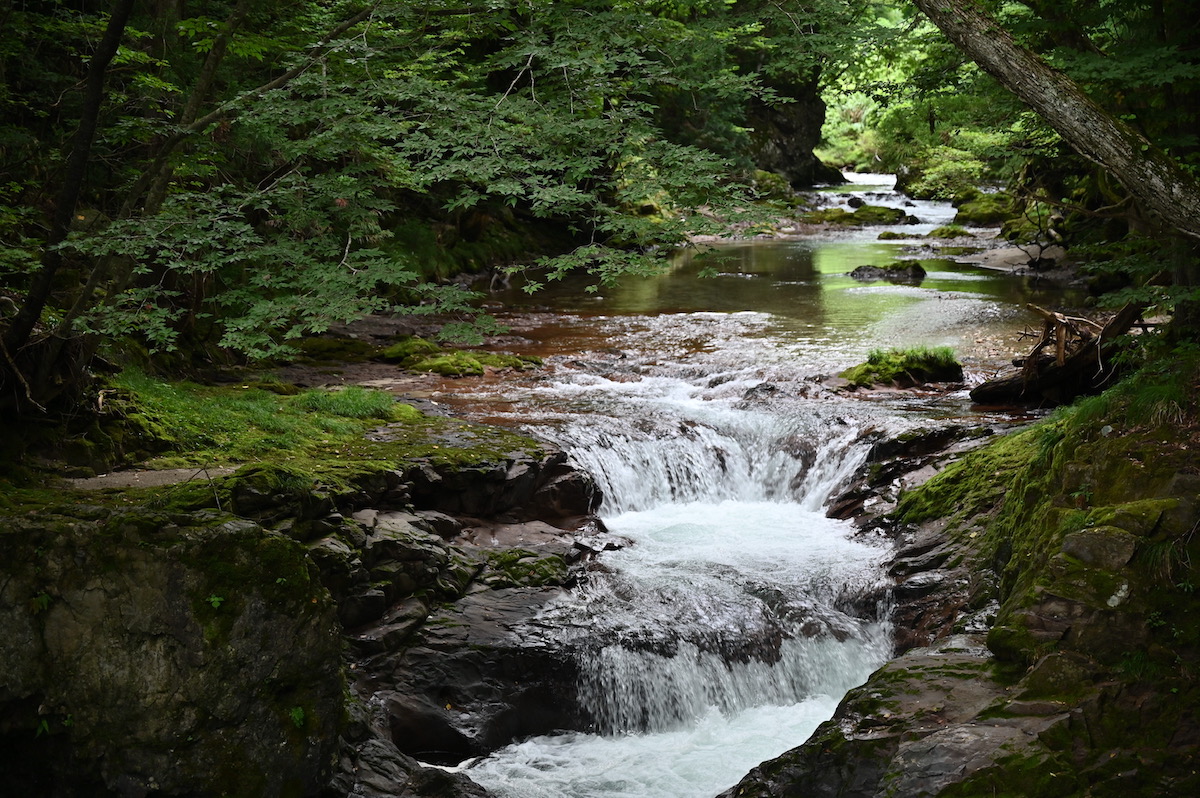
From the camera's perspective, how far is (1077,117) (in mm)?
5469

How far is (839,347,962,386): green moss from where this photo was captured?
13.2 metres

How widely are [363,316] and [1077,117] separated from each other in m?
5.36

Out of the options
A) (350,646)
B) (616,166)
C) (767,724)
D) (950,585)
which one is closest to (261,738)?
(350,646)

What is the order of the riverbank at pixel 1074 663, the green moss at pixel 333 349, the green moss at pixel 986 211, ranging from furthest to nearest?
the green moss at pixel 986 211
the green moss at pixel 333 349
the riverbank at pixel 1074 663

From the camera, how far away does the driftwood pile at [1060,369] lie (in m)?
10.5

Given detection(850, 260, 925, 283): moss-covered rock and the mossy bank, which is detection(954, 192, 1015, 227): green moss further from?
the mossy bank

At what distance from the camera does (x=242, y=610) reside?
5.32 meters

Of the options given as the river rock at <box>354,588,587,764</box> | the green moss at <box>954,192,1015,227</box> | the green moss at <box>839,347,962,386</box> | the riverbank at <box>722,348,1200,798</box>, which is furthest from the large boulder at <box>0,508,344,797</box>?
the green moss at <box>954,192,1015,227</box>

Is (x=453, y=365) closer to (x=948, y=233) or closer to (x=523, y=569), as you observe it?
(x=523, y=569)

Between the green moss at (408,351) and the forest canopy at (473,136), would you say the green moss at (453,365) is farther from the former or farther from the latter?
the forest canopy at (473,136)

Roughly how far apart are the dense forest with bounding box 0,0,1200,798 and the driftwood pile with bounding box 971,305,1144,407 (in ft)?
0.87

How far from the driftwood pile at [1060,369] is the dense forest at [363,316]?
265 mm

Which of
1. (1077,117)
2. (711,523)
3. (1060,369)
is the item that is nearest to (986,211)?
(1060,369)

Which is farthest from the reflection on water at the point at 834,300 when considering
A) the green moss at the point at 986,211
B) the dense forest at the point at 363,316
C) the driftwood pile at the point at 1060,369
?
the green moss at the point at 986,211
